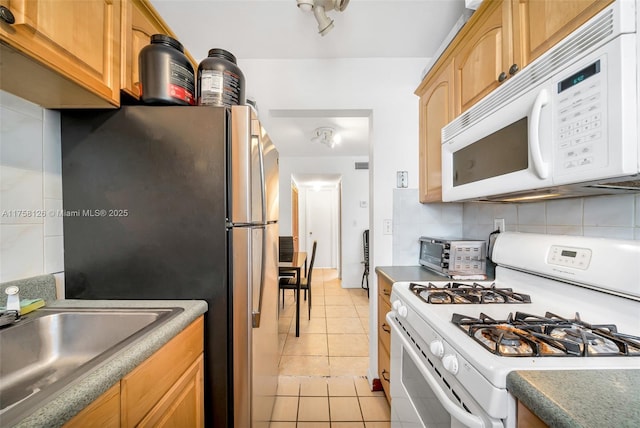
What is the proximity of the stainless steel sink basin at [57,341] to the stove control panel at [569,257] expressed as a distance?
4.93ft

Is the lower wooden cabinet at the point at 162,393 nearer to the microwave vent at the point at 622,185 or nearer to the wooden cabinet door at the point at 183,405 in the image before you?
the wooden cabinet door at the point at 183,405

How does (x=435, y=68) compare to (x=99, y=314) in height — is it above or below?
above

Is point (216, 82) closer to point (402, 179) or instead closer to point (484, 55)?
point (484, 55)

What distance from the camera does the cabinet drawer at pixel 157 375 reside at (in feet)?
2.18

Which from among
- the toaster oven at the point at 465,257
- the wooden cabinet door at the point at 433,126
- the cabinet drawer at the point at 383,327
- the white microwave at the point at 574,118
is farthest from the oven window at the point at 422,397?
the wooden cabinet door at the point at 433,126

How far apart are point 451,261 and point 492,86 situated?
0.94m

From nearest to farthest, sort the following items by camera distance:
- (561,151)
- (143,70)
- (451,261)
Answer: (561,151) < (143,70) < (451,261)

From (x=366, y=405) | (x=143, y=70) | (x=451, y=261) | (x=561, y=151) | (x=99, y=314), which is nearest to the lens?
(x=561, y=151)

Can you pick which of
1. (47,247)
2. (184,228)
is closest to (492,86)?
(184,228)

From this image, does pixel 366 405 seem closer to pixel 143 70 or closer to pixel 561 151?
pixel 561 151

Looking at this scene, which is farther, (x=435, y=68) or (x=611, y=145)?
(x=435, y=68)

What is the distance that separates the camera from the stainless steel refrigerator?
1.06 metres

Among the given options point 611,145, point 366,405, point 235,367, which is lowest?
point 366,405

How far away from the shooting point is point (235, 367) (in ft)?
3.59
